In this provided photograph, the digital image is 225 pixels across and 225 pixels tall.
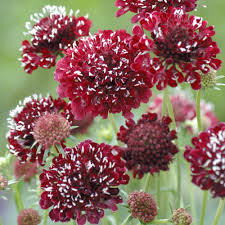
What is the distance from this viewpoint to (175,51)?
837mm

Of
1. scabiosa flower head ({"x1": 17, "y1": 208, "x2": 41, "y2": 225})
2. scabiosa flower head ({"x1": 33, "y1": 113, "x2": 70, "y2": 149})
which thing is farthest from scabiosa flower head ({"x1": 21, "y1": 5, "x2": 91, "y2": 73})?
scabiosa flower head ({"x1": 17, "y1": 208, "x2": 41, "y2": 225})

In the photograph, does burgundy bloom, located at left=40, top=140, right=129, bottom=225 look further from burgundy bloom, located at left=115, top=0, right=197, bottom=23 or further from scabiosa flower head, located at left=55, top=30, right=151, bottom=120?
burgundy bloom, located at left=115, top=0, right=197, bottom=23

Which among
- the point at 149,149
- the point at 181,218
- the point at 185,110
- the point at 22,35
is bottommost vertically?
the point at 181,218

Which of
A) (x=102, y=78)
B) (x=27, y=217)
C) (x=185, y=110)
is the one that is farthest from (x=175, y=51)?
(x=185, y=110)

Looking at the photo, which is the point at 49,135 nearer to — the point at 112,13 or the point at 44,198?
the point at 44,198

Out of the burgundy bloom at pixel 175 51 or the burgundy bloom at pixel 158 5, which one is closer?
the burgundy bloom at pixel 175 51

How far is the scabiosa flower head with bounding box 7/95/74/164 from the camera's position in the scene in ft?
2.84

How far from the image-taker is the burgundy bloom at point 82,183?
2.77ft

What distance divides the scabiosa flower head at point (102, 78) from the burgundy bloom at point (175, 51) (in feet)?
0.15

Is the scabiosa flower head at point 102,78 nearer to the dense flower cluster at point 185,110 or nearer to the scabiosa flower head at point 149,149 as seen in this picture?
the scabiosa flower head at point 149,149

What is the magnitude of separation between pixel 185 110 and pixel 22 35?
1.66 metres

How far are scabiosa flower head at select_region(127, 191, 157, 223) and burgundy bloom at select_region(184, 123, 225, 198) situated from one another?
136 millimetres

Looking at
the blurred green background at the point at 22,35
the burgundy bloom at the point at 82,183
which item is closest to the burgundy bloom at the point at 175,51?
the burgundy bloom at the point at 82,183

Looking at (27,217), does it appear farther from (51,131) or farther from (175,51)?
(175,51)
